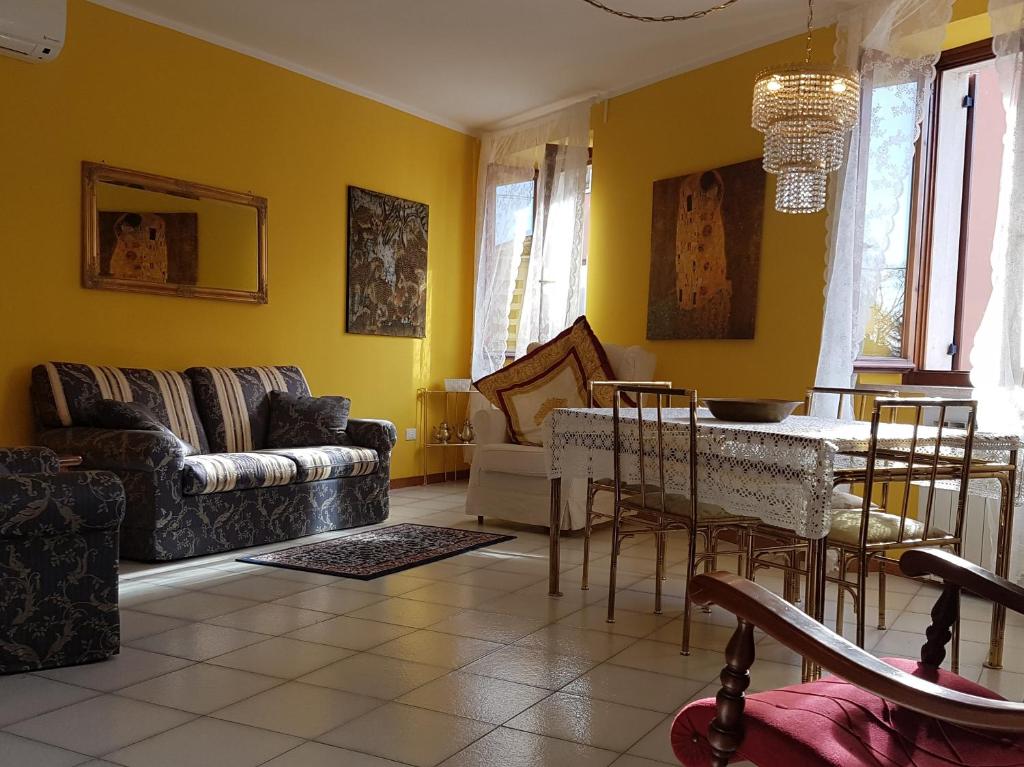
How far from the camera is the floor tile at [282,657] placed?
8.73 ft

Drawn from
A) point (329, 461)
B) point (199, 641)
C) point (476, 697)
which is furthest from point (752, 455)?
point (329, 461)

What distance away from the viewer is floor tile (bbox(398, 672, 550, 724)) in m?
2.37

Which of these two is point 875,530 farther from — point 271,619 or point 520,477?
point 520,477

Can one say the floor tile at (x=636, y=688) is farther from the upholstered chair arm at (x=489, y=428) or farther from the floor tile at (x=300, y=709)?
the upholstered chair arm at (x=489, y=428)

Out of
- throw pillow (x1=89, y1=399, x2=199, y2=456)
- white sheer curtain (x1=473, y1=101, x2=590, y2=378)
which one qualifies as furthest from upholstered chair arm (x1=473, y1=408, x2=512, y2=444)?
throw pillow (x1=89, y1=399, x2=199, y2=456)

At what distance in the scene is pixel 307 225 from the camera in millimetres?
5758

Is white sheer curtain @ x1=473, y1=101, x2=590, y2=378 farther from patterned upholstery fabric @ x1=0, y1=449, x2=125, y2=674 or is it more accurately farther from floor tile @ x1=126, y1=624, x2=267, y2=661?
patterned upholstery fabric @ x1=0, y1=449, x2=125, y2=674

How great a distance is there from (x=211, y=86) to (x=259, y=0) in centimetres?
76

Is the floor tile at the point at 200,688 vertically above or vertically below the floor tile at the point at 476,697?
below

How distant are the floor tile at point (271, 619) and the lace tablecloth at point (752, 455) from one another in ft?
3.54

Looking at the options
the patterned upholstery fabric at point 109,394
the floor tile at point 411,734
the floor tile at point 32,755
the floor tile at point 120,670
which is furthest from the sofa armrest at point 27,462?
the patterned upholstery fabric at point 109,394

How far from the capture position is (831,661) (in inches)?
44.3

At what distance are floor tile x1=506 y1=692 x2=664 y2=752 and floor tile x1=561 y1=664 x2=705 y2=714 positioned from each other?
0.16ft

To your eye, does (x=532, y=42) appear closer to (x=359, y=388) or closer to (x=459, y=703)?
(x=359, y=388)
